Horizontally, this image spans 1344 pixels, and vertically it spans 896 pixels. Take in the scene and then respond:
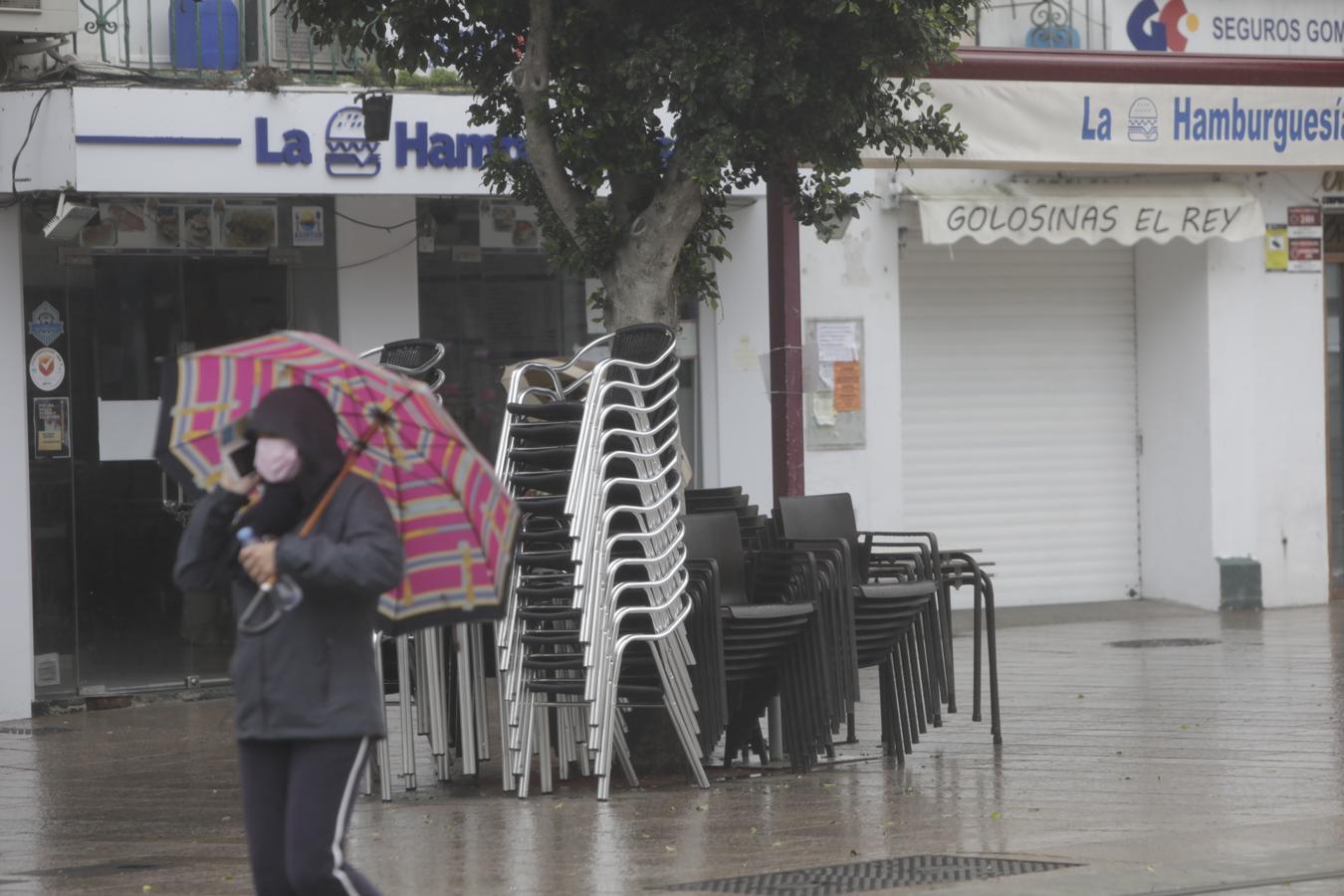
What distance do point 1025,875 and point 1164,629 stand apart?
8.79 m

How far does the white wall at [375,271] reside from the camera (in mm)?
13164

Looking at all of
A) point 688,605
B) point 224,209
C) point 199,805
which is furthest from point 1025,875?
point 224,209

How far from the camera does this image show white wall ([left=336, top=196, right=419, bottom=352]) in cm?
1316

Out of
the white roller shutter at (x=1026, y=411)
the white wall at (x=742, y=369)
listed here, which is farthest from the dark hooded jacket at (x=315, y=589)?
the white roller shutter at (x=1026, y=411)

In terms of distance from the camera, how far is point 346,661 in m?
4.73

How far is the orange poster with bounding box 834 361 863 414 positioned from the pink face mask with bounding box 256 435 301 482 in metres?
10.3

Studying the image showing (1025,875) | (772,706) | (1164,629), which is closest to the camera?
(1025,875)

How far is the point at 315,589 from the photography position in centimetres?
466

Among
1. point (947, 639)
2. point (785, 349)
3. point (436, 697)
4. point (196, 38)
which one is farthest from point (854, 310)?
point (436, 697)

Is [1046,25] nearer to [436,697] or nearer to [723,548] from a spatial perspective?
[723,548]

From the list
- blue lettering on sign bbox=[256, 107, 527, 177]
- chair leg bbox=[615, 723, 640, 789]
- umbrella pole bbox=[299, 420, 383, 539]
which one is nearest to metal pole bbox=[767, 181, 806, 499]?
blue lettering on sign bbox=[256, 107, 527, 177]

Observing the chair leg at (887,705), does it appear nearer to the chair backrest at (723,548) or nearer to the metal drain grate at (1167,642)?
the chair backrest at (723,548)

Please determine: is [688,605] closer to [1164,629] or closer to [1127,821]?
[1127,821]

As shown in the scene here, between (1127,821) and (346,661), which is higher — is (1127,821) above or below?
below
